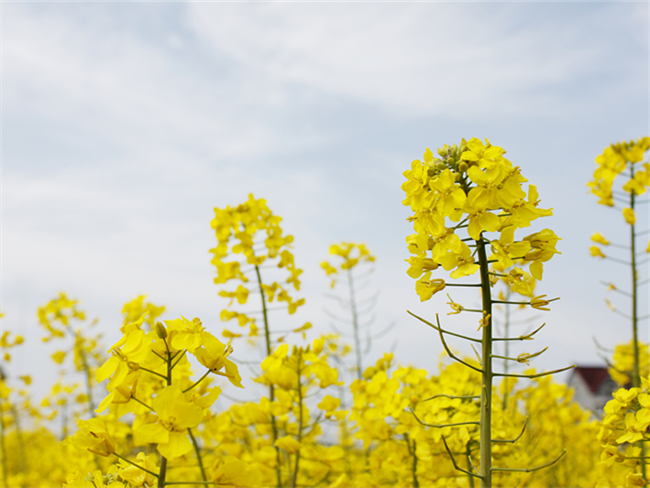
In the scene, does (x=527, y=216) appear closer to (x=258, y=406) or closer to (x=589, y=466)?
(x=258, y=406)

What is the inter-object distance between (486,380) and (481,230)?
18.4 inches

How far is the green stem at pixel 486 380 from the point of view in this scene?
1467 mm

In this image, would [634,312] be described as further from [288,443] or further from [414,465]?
[288,443]

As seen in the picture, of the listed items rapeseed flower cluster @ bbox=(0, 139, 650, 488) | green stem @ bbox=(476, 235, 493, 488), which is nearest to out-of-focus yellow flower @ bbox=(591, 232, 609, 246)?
rapeseed flower cluster @ bbox=(0, 139, 650, 488)

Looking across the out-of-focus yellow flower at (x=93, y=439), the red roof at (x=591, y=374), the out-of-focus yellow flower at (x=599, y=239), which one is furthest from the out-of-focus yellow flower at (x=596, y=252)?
the red roof at (x=591, y=374)

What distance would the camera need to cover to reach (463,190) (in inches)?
64.4

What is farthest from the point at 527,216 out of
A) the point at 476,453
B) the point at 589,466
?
the point at 589,466

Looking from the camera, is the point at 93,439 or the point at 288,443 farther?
the point at 288,443

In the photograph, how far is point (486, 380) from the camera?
150 cm

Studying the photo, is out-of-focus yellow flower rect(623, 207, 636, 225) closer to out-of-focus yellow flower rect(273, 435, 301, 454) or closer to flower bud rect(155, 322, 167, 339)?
out-of-focus yellow flower rect(273, 435, 301, 454)

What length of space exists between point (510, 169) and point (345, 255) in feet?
13.3

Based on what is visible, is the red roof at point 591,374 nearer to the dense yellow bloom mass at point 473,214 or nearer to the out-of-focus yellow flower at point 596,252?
the out-of-focus yellow flower at point 596,252

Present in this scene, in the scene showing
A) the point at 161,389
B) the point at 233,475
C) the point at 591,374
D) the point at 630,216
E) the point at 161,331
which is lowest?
the point at 591,374

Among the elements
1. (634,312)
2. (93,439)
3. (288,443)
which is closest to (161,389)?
(93,439)
